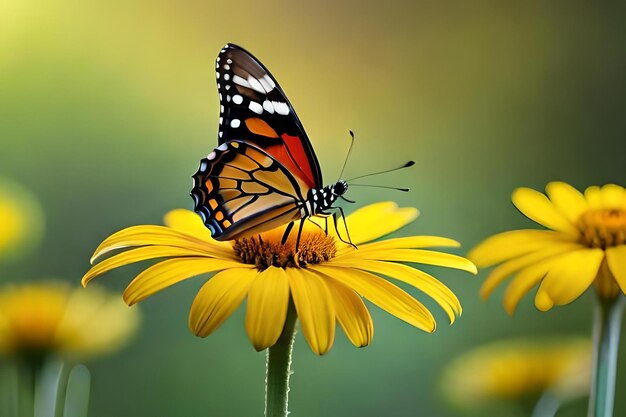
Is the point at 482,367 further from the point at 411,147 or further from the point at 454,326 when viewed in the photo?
the point at 411,147

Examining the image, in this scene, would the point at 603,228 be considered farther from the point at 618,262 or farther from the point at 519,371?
the point at 519,371

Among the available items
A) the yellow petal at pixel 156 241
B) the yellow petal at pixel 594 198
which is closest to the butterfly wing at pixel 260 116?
the yellow petal at pixel 156 241

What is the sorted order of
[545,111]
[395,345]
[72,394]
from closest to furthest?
1. [72,394]
2. [395,345]
3. [545,111]

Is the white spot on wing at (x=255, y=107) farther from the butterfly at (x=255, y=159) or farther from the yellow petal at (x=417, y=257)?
the yellow petal at (x=417, y=257)

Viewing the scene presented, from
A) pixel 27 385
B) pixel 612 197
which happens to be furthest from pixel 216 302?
pixel 612 197

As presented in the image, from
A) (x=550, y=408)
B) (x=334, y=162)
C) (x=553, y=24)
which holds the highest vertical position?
(x=553, y=24)

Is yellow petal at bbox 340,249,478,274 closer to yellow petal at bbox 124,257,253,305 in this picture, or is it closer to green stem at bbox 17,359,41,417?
yellow petal at bbox 124,257,253,305

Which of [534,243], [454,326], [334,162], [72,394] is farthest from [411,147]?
[72,394]
